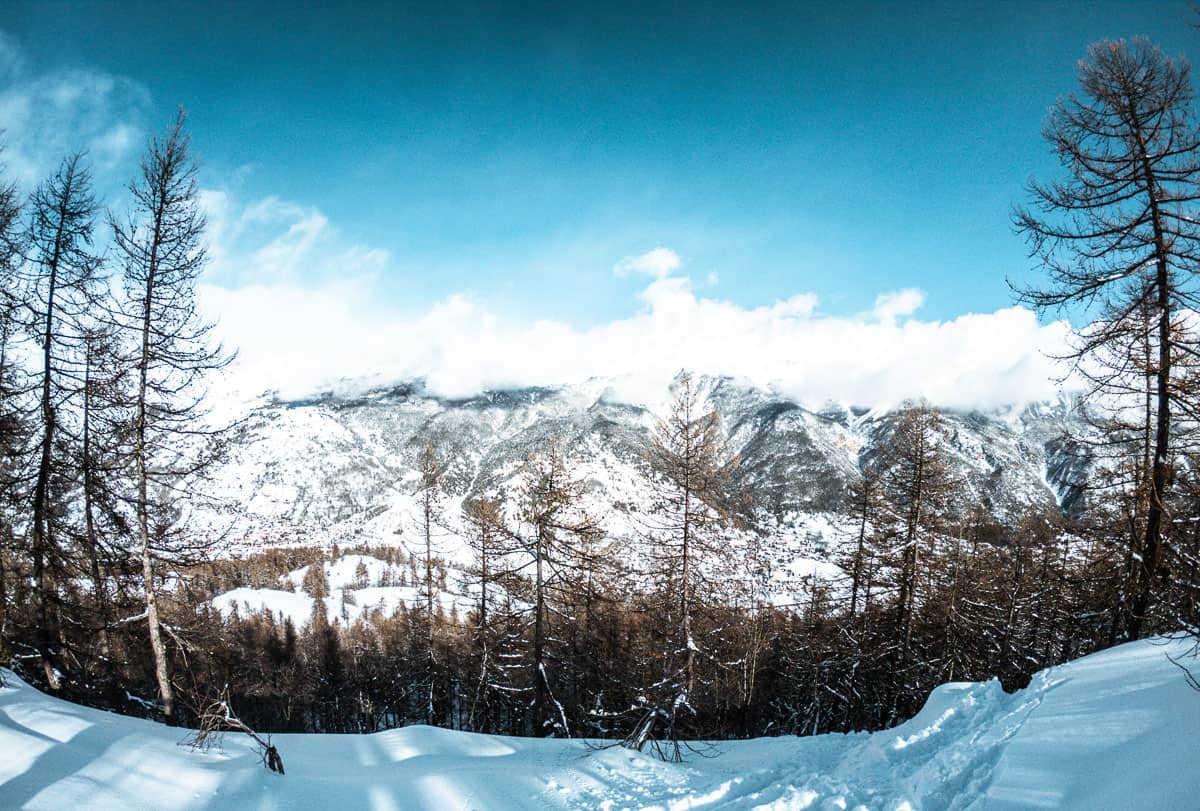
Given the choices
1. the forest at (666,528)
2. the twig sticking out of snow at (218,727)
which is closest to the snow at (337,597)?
the forest at (666,528)

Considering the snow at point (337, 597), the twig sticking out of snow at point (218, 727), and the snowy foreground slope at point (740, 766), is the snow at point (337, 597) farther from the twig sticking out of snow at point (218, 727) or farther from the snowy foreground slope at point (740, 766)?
the snowy foreground slope at point (740, 766)

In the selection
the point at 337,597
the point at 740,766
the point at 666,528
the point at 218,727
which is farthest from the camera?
the point at 337,597

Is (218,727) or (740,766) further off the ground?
(218,727)

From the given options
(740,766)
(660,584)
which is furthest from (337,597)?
(740,766)

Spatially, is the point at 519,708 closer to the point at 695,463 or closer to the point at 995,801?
the point at 695,463

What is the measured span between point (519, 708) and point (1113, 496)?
2071 cm

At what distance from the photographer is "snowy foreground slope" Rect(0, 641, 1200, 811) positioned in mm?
5156

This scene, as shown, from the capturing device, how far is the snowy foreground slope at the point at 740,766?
516 centimetres

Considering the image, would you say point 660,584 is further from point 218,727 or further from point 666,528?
point 218,727

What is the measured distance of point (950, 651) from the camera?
646 inches

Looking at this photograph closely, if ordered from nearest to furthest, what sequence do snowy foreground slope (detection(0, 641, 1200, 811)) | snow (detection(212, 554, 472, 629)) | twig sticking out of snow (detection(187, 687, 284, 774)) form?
snowy foreground slope (detection(0, 641, 1200, 811)) < twig sticking out of snow (detection(187, 687, 284, 774)) < snow (detection(212, 554, 472, 629))

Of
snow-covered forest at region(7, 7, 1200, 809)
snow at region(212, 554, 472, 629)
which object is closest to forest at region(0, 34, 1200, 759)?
snow-covered forest at region(7, 7, 1200, 809)

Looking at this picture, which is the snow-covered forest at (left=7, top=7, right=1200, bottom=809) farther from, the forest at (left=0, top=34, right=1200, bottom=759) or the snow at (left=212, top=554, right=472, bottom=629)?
the snow at (left=212, top=554, right=472, bottom=629)

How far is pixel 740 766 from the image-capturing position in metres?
9.66
